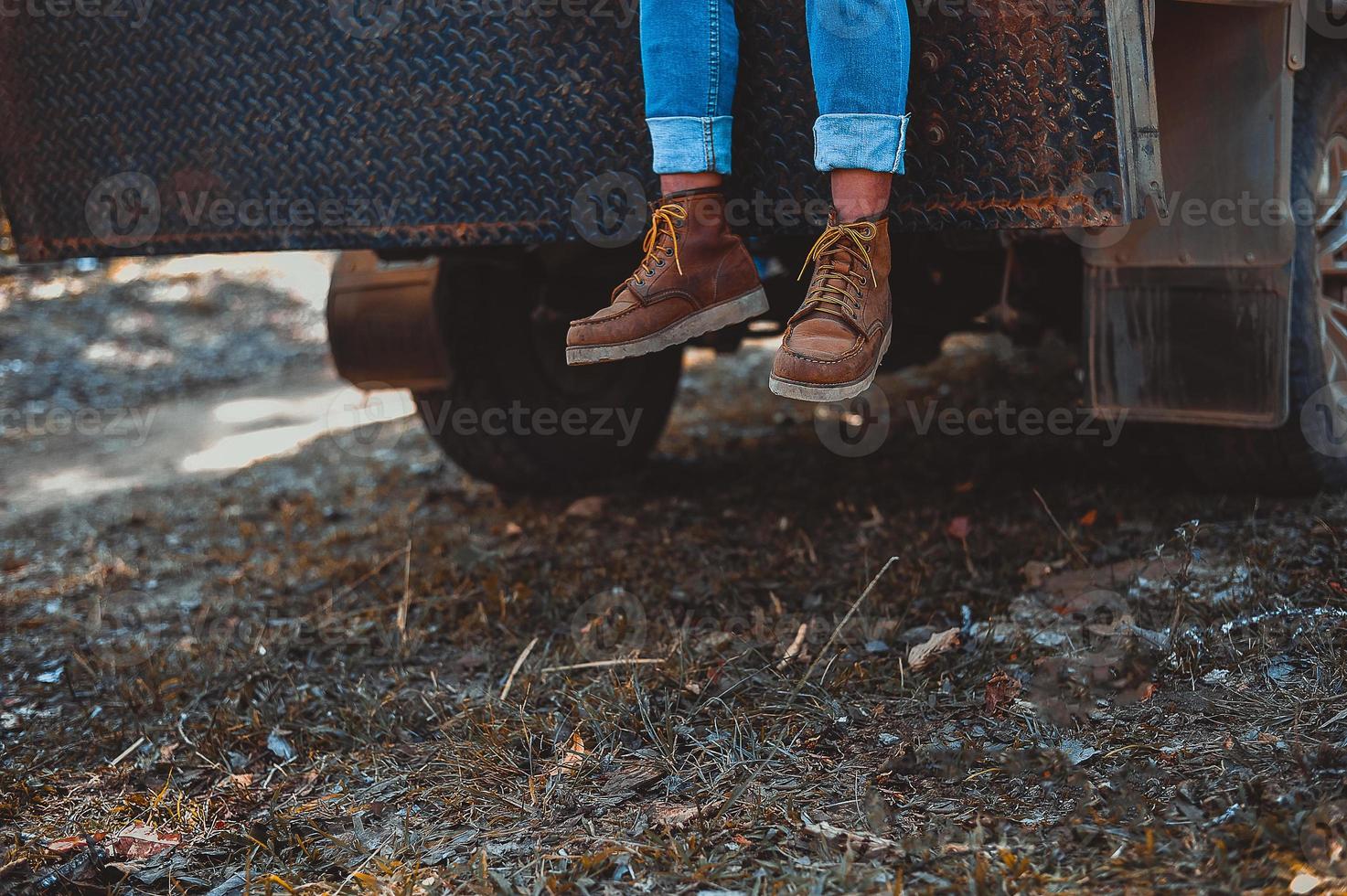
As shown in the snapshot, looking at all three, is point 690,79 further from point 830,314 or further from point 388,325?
point 388,325

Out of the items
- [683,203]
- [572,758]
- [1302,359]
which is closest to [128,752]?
[572,758]

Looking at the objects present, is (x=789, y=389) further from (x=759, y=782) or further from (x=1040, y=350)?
(x=1040, y=350)

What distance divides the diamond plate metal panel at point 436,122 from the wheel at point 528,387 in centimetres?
62

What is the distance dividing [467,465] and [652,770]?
6.16ft

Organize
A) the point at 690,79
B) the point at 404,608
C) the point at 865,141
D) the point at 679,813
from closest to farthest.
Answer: the point at 679,813 < the point at 865,141 < the point at 690,79 < the point at 404,608

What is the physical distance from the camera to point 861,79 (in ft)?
6.48

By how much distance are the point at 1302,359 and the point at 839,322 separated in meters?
1.24

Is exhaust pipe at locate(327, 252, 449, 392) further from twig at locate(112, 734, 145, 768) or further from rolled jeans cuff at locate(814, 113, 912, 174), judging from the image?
rolled jeans cuff at locate(814, 113, 912, 174)

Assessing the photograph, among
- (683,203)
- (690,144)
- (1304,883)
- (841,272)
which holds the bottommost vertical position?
(1304,883)

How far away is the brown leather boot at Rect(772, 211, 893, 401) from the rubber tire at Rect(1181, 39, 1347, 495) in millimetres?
1032

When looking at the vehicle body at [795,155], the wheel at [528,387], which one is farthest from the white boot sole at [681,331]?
the wheel at [528,387]

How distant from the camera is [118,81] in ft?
8.70

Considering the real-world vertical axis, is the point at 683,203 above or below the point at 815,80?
below

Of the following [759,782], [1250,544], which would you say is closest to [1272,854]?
[759,782]
